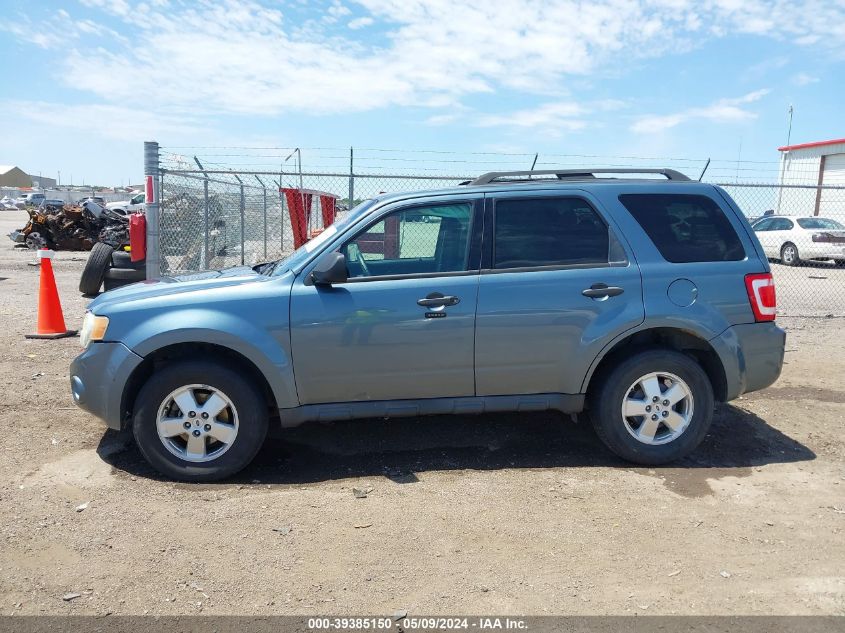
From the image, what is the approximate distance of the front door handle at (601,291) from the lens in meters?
4.46

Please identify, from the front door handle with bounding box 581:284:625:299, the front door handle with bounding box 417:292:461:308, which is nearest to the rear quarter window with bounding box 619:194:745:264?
the front door handle with bounding box 581:284:625:299

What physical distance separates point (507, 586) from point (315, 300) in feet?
6.71

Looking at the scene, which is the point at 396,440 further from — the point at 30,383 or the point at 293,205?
the point at 293,205

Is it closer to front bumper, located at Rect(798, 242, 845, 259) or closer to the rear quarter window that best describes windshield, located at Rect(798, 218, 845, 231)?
front bumper, located at Rect(798, 242, 845, 259)

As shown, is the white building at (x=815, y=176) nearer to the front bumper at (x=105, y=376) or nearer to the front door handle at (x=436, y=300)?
the front door handle at (x=436, y=300)

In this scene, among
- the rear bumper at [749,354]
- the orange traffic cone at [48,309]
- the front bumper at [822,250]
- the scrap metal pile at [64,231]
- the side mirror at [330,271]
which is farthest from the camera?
the scrap metal pile at [64,231]

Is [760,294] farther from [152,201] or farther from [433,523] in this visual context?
[152,201]

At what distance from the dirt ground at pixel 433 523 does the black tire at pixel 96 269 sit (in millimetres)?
4958

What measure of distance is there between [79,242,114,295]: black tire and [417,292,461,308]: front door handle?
300 inches

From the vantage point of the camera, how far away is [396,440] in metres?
5.12

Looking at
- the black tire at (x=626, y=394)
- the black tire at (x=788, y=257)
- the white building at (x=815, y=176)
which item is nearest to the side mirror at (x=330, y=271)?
the black tire at (x=626, y=394)

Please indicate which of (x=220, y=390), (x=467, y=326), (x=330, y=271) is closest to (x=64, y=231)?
(x=220, y=390)

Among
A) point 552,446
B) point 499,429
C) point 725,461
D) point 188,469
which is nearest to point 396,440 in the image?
point 499,429

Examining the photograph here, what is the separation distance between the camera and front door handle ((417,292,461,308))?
4.34m
